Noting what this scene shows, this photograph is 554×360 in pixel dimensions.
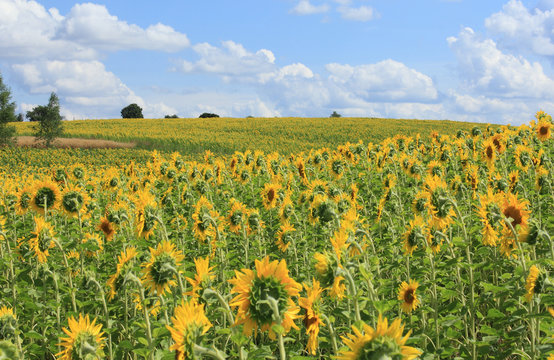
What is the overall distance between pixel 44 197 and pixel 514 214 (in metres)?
4.78

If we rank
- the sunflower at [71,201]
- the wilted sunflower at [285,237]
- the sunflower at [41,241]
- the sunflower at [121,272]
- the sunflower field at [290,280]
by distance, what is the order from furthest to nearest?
1. the wilted sunflower at [285,237]
2. the sunflower at [71,201]
3. the sunflower at [41,241]
4. the sunflower at [121,272]
5. the sunflower field at [290,280]

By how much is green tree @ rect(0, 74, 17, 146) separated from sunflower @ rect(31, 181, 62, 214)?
134ft

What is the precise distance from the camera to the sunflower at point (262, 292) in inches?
73.6

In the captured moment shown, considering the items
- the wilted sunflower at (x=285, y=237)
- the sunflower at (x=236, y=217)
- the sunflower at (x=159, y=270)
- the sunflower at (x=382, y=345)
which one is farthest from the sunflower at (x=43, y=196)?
the sunflower at (x=382, y=345)

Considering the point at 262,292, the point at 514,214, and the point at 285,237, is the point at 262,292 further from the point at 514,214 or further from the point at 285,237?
the point at 285,237

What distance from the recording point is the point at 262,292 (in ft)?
6.17

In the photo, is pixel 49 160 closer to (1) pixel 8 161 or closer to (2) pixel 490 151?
(1) pixel 8 161

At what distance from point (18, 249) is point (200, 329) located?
499cm

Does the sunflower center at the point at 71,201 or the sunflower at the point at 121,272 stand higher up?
the sunflower center at the point at 71,201

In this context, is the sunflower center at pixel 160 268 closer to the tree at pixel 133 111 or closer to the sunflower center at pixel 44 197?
the sunflower center at pixel 44 197

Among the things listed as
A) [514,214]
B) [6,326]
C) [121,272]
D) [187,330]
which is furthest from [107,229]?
[514,214]

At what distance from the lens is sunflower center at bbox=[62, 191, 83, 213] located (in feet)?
16.8

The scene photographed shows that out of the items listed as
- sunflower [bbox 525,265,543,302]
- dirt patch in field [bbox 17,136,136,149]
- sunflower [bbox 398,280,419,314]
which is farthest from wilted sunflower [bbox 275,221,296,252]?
dirt patch in field [bbox 17,136,136,149]

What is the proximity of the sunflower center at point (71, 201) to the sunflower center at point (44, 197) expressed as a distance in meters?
0.17
